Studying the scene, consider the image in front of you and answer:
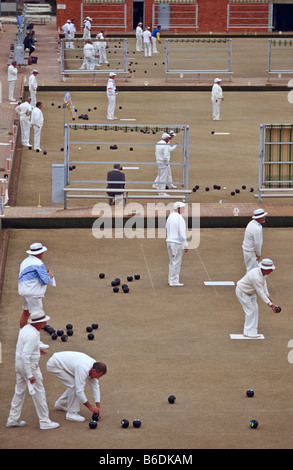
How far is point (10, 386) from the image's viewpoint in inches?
620

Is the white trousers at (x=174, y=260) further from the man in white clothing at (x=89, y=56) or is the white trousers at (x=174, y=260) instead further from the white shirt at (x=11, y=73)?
the man in white clothing at (x=89, y=56)

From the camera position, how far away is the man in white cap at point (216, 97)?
1459 inches

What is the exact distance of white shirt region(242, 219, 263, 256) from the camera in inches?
744

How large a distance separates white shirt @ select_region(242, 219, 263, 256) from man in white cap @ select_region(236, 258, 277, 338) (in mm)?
1465

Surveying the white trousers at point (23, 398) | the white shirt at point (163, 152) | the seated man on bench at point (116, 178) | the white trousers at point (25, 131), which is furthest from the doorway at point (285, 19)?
the white trousers at point (23, 398)

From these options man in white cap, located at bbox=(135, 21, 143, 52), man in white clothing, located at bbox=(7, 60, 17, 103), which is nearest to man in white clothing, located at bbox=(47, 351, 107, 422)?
man in white clothing, located at bbox=(7, 60, 17, 103)

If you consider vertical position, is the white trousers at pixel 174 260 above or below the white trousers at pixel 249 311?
above

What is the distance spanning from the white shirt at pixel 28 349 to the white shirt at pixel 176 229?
6153 mm

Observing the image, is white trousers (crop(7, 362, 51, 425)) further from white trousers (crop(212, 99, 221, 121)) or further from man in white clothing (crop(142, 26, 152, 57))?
man in white clothing (crop(142, 26, 152, 57))

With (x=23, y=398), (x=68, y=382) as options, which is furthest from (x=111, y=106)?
(x=23, y=398)

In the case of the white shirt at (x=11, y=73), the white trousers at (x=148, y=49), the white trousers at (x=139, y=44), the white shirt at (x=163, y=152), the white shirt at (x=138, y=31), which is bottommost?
the white shirt at (x=163, y=152)

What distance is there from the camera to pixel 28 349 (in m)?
14.0

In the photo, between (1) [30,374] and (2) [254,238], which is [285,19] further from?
(1) [30,374]
